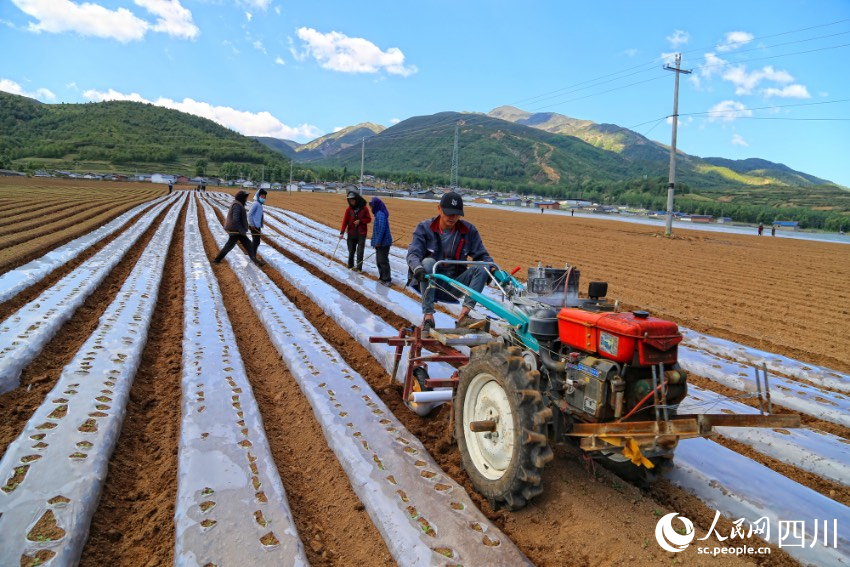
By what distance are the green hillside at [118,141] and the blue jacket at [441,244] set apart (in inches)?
3981

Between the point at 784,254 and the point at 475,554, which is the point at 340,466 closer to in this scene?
the point at 475,554

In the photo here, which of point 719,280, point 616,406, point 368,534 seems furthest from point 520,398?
point 719,280

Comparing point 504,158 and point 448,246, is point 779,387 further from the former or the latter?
point 504,158

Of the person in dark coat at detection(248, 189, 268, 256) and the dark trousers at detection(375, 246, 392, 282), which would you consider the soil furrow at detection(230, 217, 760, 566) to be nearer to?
the dark trousers at detection(375, 246, 392, 282)

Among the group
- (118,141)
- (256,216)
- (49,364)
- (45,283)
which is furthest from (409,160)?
(49,364)

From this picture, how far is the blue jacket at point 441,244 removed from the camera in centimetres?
487

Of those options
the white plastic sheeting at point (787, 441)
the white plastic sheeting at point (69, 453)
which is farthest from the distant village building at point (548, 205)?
the white plastic sheeting at point (69, 453)

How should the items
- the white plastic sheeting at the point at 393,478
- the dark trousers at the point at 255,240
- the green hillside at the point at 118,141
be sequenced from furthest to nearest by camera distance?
the green hillside at the point at 118,141
the dark trousers at the point at 255,240
the white plastic sheeting at the point at 393,478

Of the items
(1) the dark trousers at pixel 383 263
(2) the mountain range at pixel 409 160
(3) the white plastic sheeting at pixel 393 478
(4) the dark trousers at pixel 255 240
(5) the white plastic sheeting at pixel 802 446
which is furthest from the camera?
(2) the mountain range at pixel 409 160

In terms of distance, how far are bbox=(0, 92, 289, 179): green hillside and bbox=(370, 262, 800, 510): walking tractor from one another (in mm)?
103014

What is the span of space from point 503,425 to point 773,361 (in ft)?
14.2

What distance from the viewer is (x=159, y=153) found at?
111375 millimetres

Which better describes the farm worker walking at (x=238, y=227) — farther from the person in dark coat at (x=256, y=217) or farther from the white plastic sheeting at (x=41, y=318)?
the white plastic sheeting at (x=41, y=318)

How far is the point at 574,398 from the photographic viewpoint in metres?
2.81
